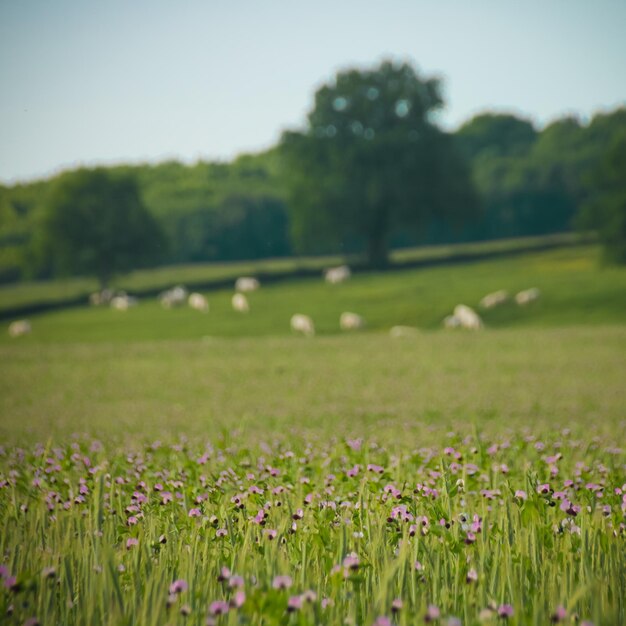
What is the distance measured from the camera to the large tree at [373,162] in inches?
2445

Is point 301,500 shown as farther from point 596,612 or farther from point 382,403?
point 382,403

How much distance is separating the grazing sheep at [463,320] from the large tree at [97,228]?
89.4 feet

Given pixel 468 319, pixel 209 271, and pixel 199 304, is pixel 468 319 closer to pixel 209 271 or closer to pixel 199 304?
pixel 199 304

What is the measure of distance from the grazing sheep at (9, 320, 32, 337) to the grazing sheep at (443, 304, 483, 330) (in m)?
21.7

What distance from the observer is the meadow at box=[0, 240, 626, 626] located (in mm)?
3848

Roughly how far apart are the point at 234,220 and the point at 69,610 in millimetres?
74724

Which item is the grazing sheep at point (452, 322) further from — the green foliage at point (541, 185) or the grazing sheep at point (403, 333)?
the green foliage at point (541, 185)

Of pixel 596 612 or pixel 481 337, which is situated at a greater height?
pixel 596 612

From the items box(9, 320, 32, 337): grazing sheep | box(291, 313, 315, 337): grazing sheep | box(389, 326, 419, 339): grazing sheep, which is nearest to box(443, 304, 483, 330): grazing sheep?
box(389, 326, 419, 339): grazing sheep

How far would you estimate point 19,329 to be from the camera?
136ft

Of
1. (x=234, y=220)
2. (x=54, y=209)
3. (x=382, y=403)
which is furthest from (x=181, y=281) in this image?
(x=382, y=403)

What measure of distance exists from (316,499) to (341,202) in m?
57.1

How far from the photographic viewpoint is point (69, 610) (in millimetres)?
4047

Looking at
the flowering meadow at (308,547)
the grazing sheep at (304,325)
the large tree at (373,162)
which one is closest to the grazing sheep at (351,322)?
the grazing sheep at (304,325)
